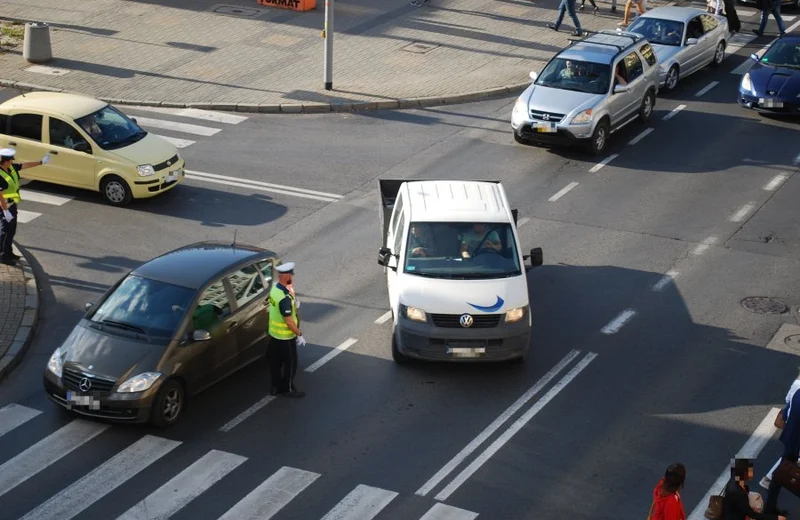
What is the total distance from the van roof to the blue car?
10665 millimetres

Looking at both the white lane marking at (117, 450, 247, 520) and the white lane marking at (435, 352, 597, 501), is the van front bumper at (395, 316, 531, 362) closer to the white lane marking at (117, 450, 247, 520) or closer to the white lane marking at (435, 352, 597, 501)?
the white lane marking at (435, 352, 597, 501)

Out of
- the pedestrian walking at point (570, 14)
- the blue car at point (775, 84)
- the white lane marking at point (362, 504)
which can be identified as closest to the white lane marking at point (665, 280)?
the white lane marking at point (362, 504)

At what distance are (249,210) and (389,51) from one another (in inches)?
430

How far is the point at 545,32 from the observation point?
33.4m

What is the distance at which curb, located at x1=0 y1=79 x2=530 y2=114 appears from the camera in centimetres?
2688

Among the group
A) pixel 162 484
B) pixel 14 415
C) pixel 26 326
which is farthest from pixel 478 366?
pixel 26 326

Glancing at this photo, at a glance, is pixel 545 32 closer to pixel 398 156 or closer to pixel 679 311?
pixel 398 156

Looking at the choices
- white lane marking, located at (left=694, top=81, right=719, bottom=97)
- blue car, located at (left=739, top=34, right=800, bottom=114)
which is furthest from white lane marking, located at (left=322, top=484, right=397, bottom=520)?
white lane marking, located at (left=694, top=81, right=719, bottom=97)

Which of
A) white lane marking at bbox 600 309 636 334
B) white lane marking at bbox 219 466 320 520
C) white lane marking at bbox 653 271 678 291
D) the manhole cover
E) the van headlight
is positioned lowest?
white lane marking at bbox 219 466 320 520

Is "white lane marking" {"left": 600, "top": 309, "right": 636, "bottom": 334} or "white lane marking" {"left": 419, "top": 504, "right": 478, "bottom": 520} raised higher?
"white lane marking" {"left": 419, "top": 504, "right": 478, "bottom": 520}

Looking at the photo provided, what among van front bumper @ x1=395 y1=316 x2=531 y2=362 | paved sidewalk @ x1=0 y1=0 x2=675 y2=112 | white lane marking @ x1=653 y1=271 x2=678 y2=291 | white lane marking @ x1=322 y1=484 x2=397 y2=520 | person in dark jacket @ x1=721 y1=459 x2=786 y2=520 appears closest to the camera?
person in dark jacket @ x1=721 y1=459 x2=786 y2=520

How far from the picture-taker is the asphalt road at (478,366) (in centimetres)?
1356

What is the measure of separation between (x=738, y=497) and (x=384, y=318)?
23.6 feet

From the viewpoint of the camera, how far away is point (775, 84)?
1050 inches
